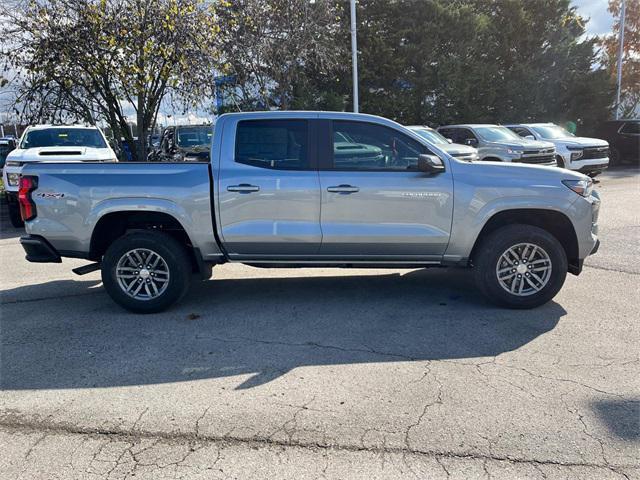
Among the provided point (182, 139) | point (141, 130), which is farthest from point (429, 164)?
point (141, 130)

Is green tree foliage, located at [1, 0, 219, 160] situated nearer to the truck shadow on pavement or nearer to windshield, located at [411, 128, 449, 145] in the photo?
windshield, located at [411, 128, 449, 145]

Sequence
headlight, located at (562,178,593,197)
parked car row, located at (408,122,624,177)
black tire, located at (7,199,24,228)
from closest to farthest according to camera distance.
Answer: headlight, located at (562,178,593,197) → black tire, located at (7,199,24,228) → parked car row, located at (408,122,624,177)

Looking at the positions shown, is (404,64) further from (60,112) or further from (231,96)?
(60,112)

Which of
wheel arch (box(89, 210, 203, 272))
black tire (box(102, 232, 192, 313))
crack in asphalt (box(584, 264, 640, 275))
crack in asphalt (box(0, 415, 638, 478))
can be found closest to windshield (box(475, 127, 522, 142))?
crack in asphalt (box(584, 264, 640, 275))

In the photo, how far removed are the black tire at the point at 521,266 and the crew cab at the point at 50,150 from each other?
327 inches

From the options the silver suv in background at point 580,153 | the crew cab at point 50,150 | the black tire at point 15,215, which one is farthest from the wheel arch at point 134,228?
the silver suv in background at point 580,153

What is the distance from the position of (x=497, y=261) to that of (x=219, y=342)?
9.12 ft

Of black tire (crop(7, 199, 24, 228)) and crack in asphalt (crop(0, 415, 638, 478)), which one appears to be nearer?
crack in asphalt (crop(0, 415, 638, 478))

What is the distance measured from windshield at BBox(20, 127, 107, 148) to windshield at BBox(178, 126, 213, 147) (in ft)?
8.89

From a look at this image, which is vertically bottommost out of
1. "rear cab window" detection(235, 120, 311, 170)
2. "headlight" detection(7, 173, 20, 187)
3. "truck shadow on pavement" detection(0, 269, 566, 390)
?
"truck shadow on pavement" detection(0, 269, 566, 390)

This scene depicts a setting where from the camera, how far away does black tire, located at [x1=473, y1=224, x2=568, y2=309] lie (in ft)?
16.8

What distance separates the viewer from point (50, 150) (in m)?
10.8

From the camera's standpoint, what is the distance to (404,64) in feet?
77.9

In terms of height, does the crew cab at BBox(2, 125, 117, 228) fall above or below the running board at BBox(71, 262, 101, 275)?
above
